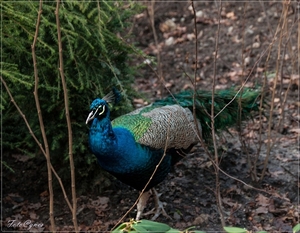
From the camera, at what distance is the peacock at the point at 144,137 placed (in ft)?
10.5

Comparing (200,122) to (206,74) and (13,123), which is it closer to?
(13,123)

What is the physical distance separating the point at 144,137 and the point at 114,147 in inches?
9.5

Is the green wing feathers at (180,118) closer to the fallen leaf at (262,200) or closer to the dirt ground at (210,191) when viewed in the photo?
the dirt ground at (210,191)

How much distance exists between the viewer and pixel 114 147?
324cm

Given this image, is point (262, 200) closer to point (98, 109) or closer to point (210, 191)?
point (210, 191)

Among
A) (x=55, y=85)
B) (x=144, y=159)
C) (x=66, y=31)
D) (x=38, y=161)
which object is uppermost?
(x=66, y=31)

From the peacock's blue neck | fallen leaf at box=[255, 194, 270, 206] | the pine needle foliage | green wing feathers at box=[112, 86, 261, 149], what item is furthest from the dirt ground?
the peacock's blue neck

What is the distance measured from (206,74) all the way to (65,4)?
2.76m

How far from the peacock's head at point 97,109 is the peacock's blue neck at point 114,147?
36 mm

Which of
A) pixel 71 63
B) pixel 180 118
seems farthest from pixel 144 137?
pixel 71 63

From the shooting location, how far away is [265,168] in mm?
4051

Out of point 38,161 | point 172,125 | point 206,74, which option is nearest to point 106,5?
point 172,125

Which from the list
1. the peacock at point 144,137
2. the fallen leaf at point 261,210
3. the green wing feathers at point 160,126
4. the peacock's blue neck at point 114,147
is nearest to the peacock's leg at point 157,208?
the peacock at point 144,137

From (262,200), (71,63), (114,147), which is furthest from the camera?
(262,200)
